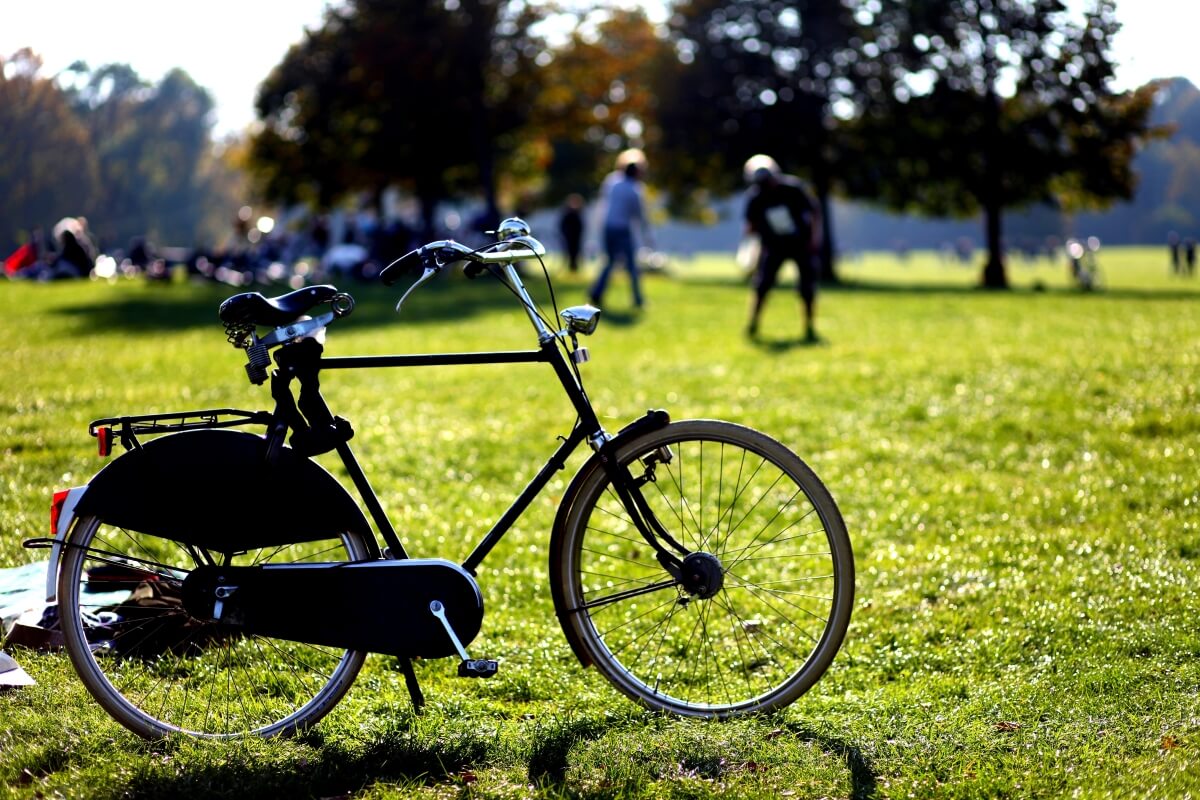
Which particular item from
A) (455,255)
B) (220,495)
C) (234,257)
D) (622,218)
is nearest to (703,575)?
(455,255)

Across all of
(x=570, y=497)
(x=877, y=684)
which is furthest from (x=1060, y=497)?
(x=570, y=497)

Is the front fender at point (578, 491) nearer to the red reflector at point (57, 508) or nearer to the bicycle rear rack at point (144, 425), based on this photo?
the bicycle rear rack at point (144, 425)

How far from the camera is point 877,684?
187 inches

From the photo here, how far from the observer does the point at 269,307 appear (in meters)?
3.88

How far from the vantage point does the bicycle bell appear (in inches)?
158

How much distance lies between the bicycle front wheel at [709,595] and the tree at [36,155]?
22.1m

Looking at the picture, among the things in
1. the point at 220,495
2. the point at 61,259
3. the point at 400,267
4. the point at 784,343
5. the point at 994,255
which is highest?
the point at 61,259

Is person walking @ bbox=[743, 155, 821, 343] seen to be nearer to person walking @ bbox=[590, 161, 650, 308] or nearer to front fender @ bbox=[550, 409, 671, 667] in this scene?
person walking @ bbox=[590, 161, 650, 308]

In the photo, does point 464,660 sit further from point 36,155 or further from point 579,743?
point 36,155

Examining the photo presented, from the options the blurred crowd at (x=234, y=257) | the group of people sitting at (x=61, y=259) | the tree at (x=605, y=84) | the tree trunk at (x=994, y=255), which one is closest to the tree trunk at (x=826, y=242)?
the tree trunk at (x=994, y=255)

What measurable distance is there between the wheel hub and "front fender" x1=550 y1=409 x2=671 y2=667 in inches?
15.2

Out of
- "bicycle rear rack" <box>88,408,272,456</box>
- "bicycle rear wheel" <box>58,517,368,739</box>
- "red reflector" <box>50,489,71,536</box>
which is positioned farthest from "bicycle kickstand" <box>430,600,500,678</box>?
"red reflector" <box>50,489,71,536</box>

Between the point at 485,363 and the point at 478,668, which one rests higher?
the point at 485,363

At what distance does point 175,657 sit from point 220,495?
0.92 metres
